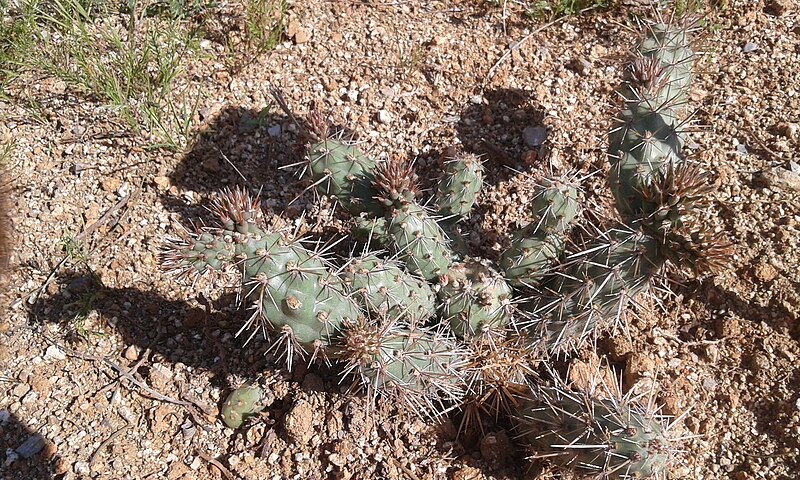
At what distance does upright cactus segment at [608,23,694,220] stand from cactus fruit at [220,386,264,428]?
1.66 m

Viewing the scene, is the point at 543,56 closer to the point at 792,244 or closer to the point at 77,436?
the point at 792,244

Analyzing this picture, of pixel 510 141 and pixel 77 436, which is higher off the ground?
pixel 510 141

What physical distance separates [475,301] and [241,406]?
107 cm

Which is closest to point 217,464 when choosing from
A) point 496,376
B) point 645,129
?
point 496,376

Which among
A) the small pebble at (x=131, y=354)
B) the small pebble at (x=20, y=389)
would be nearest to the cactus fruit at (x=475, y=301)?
the small pebble at (x=131, y=354)

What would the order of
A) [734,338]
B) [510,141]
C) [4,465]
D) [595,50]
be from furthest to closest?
[595,50] < [510,141] < [734,338] < [4,465]

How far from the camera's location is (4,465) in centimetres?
254

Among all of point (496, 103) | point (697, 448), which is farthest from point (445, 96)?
point (697, 448)

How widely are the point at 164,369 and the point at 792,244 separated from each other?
2824mm

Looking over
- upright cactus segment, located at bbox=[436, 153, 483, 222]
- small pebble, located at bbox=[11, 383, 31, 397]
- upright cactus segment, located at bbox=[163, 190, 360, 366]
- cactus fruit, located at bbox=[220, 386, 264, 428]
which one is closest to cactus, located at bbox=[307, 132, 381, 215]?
upright cactus segment, located at bbox=[436, 153, 483, 222]

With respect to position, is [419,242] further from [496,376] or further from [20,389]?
[20,389]

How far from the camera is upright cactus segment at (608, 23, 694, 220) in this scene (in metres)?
2.40

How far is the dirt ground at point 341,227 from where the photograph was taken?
8.55ft

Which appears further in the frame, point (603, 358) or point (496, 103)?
point (496, 103)
